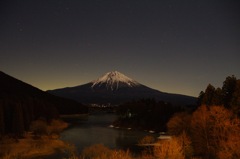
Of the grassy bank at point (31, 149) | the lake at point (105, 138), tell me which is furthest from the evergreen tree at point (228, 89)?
the grassy bank at point (31, 149)

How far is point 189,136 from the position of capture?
43062 mm

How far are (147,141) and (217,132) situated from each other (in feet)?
74.4

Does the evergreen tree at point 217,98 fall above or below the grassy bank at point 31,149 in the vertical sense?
above

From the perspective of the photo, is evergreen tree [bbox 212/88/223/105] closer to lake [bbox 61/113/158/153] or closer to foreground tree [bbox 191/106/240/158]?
foreground tree [bbox 191/106/240/158]

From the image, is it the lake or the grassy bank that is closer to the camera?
the grassy bank

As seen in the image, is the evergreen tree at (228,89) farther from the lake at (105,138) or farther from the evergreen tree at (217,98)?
the lake at (105,138)

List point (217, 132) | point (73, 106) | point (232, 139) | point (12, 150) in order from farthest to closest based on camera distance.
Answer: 1. point (73, 106)
2. point (12, 150)
3. point (217, 132)
4. point (232, 139)

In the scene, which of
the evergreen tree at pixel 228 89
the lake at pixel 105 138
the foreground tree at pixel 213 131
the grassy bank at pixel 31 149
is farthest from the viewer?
the lake at pixel 105 138

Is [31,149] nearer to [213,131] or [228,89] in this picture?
[213,131]

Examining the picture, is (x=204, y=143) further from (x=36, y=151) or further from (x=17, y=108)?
(x=17, y=108)

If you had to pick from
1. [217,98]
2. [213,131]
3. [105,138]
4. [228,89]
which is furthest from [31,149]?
[228,89]

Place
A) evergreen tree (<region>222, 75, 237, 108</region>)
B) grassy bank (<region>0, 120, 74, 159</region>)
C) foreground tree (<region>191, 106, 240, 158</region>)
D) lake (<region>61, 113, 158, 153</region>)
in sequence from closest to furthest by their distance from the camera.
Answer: foreground tree (<region>191, 106, 240, 158</region>) < grassy bank (<region>0, 120, 74, 159</region>) < evergreen tree (<region>222, 75, 237, 108</region>) < lake (<region>61, 113, 158, 153</region>)

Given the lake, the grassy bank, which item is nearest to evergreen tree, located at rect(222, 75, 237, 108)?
the lake

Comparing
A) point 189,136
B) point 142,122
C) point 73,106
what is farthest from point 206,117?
point 73,106
